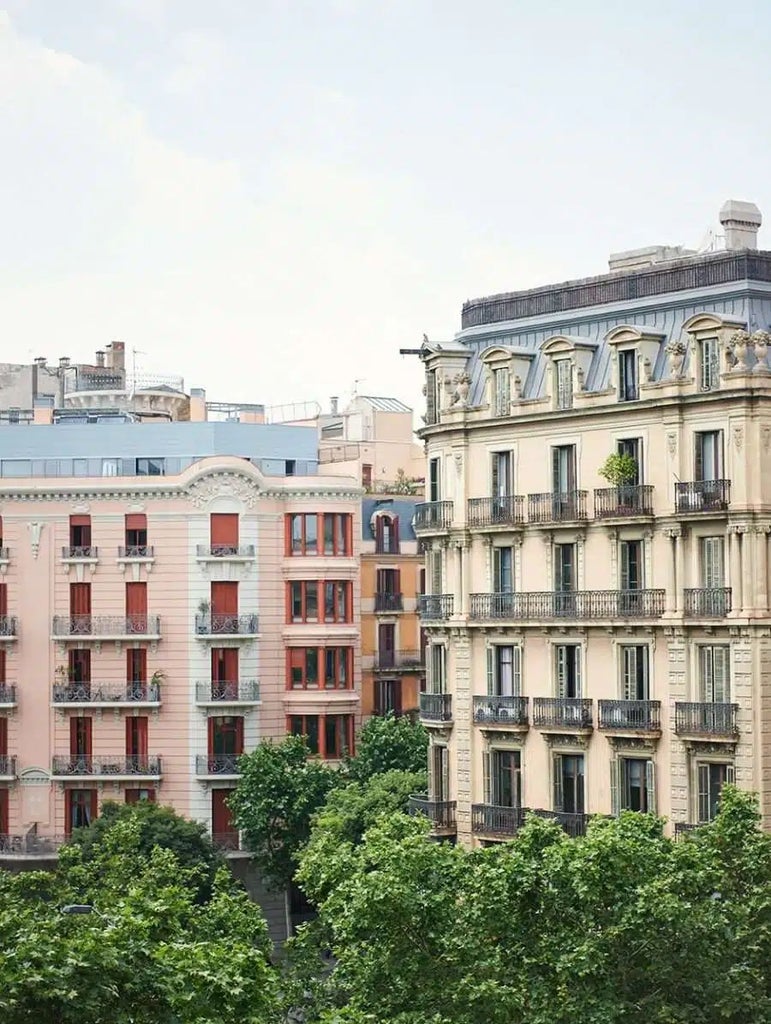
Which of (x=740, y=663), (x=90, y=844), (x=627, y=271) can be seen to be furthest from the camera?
(x=90, y=844)

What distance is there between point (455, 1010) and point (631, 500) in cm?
2298

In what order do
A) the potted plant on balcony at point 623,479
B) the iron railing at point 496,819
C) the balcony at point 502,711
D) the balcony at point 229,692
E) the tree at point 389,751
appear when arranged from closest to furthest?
the potted plant on balcony at point 623,479, the iron railing at point 496,819, the balcony at point 502,711, the tree at point 389,751, the balcony at point 229,692

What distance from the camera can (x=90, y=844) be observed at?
3713 inches

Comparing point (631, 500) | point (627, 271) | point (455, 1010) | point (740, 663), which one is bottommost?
point (455, 1010)

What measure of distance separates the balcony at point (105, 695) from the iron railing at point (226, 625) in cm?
308

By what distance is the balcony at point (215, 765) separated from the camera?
326 feet

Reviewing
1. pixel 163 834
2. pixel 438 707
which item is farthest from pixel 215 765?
pixel 438 707

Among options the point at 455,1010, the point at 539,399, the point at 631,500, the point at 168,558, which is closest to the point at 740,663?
the point at 631,500

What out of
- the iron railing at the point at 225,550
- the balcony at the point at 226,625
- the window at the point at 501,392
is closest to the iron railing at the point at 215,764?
the balcony at the point at 226,625

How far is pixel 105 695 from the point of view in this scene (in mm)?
100562

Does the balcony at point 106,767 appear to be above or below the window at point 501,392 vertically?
below

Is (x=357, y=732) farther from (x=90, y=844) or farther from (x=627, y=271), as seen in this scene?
(x=627, y=271)

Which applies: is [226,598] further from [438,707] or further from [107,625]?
[438,707]

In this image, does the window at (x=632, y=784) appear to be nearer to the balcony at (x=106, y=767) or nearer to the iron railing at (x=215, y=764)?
the iron railing at (x=215, y=764)
